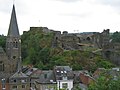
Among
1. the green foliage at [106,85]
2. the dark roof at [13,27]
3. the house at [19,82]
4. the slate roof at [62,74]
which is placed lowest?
the house at [19,82]

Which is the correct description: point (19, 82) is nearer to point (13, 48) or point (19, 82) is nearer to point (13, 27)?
point (13, 48)

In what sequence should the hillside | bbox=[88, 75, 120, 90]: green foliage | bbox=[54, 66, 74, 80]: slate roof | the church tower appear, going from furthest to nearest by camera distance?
the hillside
the church tower
bbox=[54, 66, 74, 80]: slate roof
bbox=[88, 75, 120, 90]: green foliage

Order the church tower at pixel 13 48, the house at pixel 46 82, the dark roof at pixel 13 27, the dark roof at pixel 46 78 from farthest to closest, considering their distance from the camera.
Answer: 1. the dark roof at pixel 13 27
2. the church tower at pixel 13 48
3. the dark roof at pixel 46 78
4. the house at pixel 46 82

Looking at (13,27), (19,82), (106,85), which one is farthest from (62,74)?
(106,85)

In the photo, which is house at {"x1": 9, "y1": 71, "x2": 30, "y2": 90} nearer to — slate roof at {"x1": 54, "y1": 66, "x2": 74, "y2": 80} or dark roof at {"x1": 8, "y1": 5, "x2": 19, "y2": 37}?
slate roof at {"x1": 54, "y1": 66, "x2": 74, "y2": 80}

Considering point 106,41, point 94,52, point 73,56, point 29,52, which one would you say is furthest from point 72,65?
point 106,41

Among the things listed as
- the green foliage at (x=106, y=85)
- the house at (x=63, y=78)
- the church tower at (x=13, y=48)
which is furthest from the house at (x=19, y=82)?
the green foliage at (x=106, y=85)

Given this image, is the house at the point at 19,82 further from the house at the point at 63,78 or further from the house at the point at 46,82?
the house at the point at 63,78

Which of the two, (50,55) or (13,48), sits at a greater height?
(13,48)

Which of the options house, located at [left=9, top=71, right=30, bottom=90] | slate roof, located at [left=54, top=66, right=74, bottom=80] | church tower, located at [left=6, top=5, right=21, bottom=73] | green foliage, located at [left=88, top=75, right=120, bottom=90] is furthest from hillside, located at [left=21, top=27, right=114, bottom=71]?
green foliage, located at [left=88, top=75, right=120, bottom=90]

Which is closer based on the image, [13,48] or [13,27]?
[13,48]

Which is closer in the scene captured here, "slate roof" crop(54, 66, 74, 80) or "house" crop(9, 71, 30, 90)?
"house" crop(9, 71, 30, 90)

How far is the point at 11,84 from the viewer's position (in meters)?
55.3

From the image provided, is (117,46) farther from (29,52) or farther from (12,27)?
(12,27)
